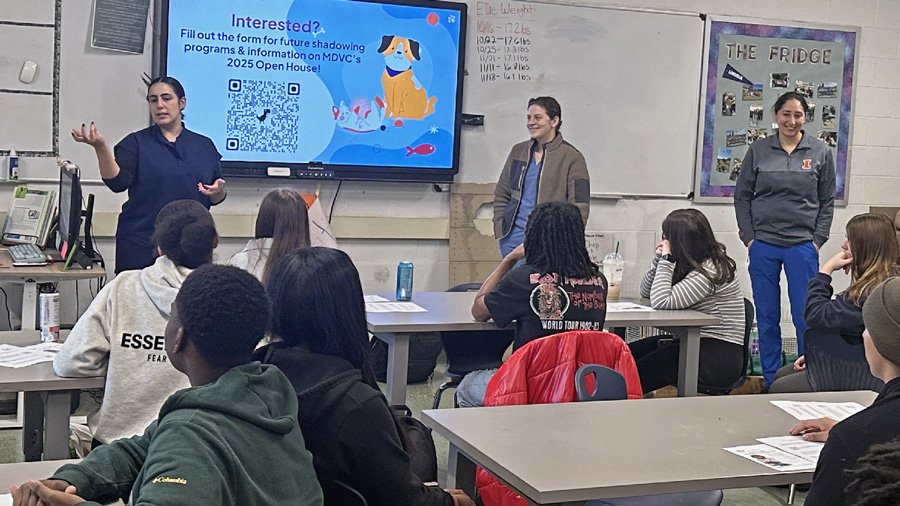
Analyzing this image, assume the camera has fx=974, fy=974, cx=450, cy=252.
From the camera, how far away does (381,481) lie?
1.85 m

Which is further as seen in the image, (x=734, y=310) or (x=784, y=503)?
(x=734, y=310)

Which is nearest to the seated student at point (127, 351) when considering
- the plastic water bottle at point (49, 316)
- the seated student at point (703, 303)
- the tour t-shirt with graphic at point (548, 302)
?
the plastic water bottle at point (49, 316)

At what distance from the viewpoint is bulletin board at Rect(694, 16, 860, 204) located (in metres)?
6.38

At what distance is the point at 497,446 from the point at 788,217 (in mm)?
3761

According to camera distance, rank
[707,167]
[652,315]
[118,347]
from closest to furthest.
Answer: [118,347] → [652,315] → [707,167]

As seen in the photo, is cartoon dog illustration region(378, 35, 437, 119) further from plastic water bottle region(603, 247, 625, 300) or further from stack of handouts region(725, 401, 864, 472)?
stack of handouts region(725, 401, 864, 472)

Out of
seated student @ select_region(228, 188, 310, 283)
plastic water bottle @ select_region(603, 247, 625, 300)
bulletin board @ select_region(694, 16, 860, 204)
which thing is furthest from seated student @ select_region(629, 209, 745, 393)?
bulletin board @ select_region(694, 16, 860, 204)

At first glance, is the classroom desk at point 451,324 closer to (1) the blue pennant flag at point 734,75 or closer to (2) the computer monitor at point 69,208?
(2) the computer monitor at point 69,208

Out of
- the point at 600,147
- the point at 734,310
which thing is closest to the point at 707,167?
the point at 600,147

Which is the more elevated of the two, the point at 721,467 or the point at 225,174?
the point at 225,174

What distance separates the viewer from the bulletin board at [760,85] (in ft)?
20.9

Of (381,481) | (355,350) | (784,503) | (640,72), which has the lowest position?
(784,503)

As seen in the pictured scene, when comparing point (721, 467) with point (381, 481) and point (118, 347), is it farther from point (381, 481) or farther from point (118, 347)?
point (118, 347)

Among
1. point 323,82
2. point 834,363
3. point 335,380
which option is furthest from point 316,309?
point 323,82
